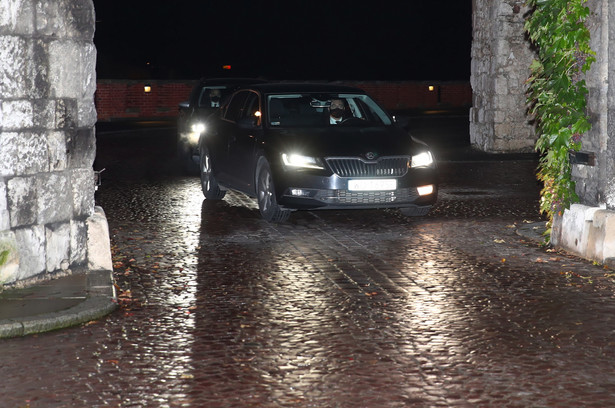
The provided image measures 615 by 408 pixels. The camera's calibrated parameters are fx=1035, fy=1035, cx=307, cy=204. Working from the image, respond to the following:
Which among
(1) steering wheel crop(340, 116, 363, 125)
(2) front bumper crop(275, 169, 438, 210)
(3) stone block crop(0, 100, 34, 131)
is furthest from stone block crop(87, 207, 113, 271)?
(1) steering wheel crop(340, 116, 363, 125)

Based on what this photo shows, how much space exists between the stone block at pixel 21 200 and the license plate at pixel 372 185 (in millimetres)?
4278

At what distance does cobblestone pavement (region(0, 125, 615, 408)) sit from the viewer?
5.56 m

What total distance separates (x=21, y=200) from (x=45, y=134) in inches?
24.1

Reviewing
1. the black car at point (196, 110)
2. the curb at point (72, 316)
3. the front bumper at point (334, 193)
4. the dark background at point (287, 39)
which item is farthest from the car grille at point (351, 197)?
the dark background at point (287, 39)

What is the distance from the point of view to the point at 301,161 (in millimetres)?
11930

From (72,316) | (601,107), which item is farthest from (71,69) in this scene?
(601,107)

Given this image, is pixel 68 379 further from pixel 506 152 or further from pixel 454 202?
pixel 506 152

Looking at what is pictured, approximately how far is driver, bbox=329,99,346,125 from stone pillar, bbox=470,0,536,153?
389 inches

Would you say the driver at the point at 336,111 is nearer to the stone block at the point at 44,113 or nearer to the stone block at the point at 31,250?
the stone block at the point at 44,113

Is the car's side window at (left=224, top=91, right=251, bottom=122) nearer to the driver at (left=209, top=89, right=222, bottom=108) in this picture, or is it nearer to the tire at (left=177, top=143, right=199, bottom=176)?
the tire at (left=177, top=143, right=199, bottom=176)

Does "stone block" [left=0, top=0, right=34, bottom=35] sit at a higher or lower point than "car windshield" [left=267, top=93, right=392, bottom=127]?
higher

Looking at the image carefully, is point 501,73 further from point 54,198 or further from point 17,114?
point 17,114

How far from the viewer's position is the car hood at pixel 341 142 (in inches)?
469

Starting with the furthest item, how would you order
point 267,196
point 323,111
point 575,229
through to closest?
1. point 323,111
2. point 267,196
3. point 575,229
